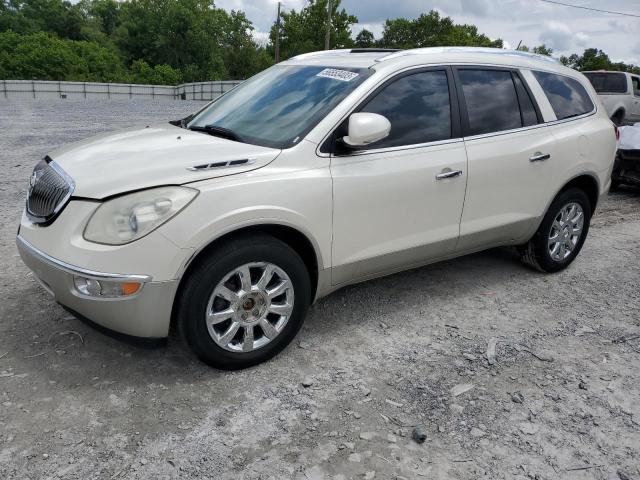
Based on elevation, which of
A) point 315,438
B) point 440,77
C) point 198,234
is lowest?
point 315,438

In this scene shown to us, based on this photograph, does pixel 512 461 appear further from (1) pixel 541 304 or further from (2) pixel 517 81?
(2) pixel 517 81

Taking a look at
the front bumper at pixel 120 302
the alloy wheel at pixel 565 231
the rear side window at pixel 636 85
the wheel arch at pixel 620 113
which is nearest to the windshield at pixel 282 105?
the front bumper at pixel 120 302

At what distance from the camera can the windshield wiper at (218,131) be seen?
11.1ft

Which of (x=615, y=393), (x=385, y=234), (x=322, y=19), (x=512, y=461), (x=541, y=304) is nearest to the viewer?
(x=512, y=461)

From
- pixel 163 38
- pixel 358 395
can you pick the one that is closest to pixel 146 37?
pixel 163 38

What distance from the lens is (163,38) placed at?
68875 mm

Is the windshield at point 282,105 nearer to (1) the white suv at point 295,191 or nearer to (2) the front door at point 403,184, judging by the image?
(1) the white suv at point 295,191

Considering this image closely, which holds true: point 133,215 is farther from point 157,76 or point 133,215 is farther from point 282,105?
point 157,76

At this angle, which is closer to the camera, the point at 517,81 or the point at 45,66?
the point at 517,81

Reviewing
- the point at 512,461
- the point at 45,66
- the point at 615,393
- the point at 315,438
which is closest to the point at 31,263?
the point at 315,438

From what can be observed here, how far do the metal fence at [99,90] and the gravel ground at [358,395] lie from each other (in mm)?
23827

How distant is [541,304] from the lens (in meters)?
4.24

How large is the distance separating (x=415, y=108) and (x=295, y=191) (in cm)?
113

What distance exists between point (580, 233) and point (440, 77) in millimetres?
2146
